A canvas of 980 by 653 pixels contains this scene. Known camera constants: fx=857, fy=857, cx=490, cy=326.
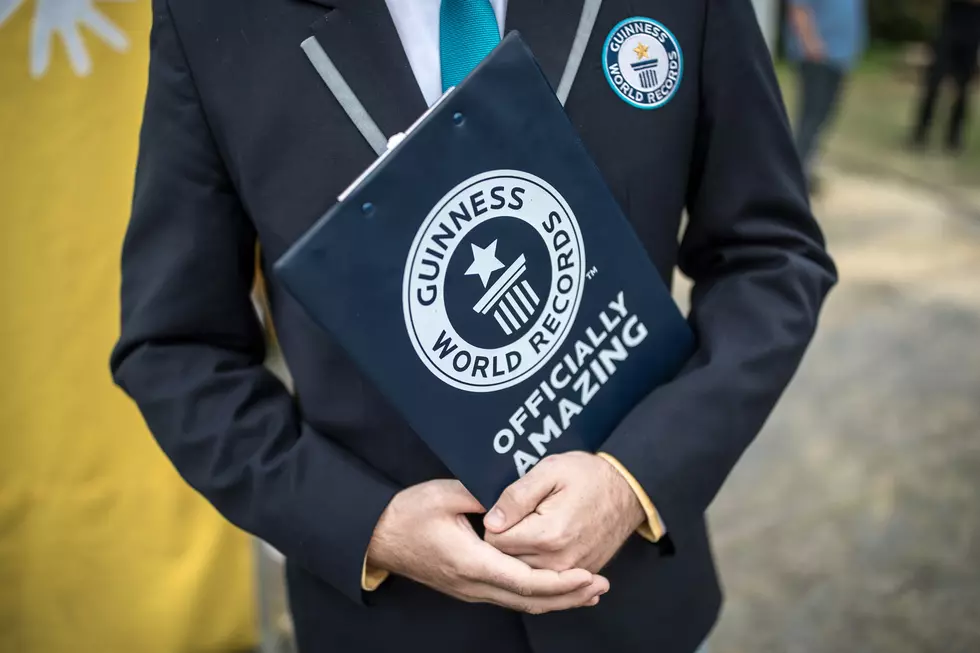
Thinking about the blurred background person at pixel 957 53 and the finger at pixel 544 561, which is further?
the blurred background person at pixel 957 53

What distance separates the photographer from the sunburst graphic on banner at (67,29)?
4.54 feet

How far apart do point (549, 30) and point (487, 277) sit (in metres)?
0.29

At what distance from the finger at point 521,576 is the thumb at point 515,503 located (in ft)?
0.09

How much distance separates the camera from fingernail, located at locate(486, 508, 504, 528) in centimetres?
77

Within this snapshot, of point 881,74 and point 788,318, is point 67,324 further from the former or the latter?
point 881,74

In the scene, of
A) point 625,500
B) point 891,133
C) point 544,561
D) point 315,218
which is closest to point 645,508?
point 625,500

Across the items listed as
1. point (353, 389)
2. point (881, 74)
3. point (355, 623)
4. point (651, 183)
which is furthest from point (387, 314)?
point (881, 74)

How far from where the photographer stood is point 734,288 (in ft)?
3.05

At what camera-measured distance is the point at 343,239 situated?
25.8 inches

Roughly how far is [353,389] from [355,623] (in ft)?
0.96

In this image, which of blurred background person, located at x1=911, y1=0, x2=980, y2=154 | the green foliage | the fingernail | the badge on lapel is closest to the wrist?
the fingernail

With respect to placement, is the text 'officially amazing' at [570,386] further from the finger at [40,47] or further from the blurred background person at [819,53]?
the blurred background person at [819,53]

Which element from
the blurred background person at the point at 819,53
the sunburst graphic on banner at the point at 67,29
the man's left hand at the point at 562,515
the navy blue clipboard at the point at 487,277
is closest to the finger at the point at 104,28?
the sunburst graphic on banner at the point at 67,29

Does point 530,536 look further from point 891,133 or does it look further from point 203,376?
point 891,133
